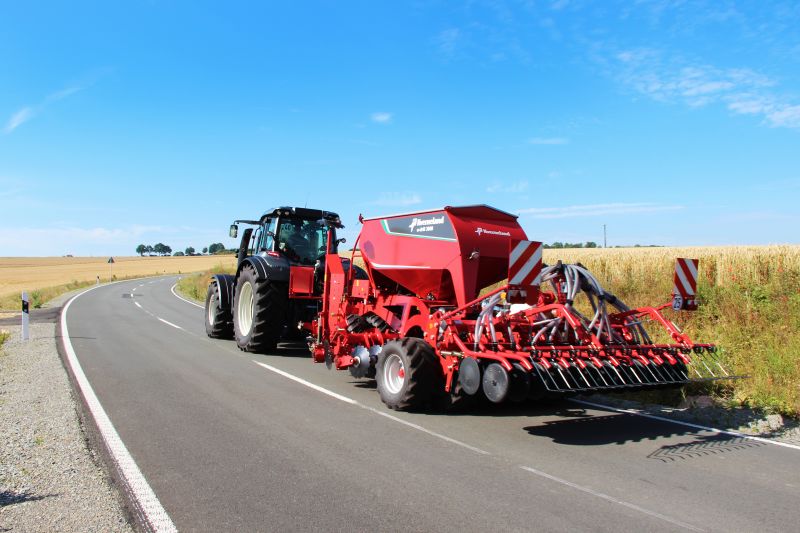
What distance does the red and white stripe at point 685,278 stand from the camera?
7.09 metres

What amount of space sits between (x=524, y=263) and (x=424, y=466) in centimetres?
262

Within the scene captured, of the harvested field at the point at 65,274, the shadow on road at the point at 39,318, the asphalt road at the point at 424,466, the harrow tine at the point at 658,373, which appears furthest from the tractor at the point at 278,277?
the harvested field at the point at 65,274

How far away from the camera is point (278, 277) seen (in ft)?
38.1

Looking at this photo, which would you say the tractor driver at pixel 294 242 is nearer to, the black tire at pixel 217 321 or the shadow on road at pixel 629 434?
the black tire at pixel 217 321

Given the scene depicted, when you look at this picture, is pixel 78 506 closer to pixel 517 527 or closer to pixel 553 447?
pixel 517 527

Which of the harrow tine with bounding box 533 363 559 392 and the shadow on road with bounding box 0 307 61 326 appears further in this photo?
the shadow on road with bounding box 0 307 61 326

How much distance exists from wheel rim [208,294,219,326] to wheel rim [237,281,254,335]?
1.51m

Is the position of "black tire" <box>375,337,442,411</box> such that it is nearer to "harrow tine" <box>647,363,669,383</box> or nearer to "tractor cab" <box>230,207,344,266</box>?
"harrow tine" <box>647,363,669,383</box>

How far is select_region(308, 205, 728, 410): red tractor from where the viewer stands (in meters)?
5.93

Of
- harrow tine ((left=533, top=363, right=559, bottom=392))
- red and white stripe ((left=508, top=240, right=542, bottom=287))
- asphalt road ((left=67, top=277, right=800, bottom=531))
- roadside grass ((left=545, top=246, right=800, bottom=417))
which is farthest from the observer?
roadside grass ((left=545, top=246, right=800, bottom=417))

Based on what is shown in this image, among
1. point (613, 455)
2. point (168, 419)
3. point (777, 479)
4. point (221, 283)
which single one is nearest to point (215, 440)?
point (168, 419)

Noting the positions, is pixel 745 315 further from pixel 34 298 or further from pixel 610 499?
pixel 34 298

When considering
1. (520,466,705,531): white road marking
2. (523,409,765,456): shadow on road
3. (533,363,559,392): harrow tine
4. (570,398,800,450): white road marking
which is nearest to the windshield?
(570,398,800,450): white road marking

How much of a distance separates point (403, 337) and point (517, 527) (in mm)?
3833
